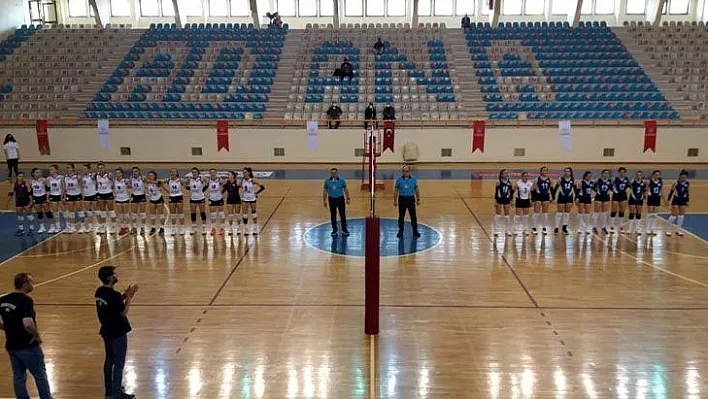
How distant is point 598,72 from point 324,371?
2482 cm

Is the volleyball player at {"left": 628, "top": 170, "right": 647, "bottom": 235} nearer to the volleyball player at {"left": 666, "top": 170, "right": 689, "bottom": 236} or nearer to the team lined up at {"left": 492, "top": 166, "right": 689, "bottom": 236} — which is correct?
the team lined up at {"left": 492, "top": 166, "right": 689, "bottom": 236}

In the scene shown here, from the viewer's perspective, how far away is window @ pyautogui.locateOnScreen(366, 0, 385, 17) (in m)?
34.4

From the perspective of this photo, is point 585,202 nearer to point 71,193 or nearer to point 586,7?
point 71,193

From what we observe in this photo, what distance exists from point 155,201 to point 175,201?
1.72ft

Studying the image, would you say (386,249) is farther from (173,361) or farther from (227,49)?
(227,49)

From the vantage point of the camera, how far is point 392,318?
31.1 ft

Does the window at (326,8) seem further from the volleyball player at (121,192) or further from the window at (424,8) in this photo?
the volleyball player at (121,192)

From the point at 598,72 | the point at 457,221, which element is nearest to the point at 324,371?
the point at 457,221

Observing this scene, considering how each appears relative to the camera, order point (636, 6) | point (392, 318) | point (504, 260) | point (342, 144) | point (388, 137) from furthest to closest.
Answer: point (636, 6) < point (342, 144) < point (388, 137) < point (504, 260) < point (392, 318)

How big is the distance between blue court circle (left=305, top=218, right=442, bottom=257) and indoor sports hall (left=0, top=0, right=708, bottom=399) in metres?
0.11

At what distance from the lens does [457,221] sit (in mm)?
15695

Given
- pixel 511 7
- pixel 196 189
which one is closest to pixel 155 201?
pixel 196 189

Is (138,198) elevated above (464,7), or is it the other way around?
(464,7)

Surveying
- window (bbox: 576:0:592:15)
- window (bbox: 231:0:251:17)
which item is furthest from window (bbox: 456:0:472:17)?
window (bbox: 231:0:251:17)
